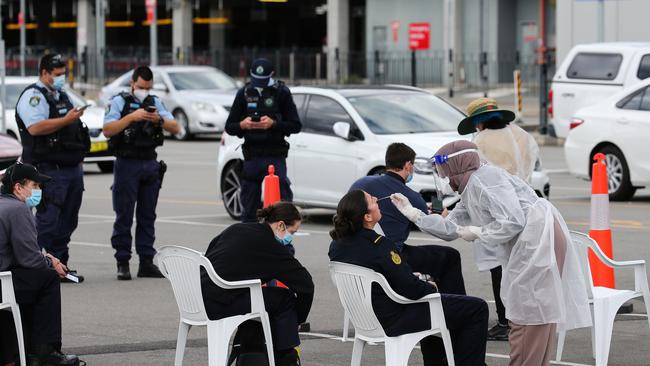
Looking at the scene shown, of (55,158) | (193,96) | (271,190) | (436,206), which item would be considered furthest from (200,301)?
(193,96)

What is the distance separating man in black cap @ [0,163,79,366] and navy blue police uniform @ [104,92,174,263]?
3.76m

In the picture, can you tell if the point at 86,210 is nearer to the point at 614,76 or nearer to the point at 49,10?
the point at 614,76

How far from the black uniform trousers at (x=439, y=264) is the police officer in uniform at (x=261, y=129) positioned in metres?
3.40

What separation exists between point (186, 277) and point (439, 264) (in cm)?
183

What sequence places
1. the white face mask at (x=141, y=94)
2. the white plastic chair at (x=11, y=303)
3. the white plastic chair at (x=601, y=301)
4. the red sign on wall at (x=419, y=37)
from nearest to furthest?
1. the white plastic chair at (x=11, y=303)
2. the white plastic chair at (x=601, y=301)
3. the white face mask at (x=141, y=94)
4. the red sign on wall at (x=419, y=37)

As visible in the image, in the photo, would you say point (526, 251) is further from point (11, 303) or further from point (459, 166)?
point (11, 303)

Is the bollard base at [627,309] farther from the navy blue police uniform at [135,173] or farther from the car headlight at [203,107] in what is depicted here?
the car headlight at [203,107]

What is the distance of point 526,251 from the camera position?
7594 mm

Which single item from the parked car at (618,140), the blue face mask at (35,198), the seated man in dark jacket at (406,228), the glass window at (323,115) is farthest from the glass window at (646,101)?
Answer: the blue face mask at (35,198)

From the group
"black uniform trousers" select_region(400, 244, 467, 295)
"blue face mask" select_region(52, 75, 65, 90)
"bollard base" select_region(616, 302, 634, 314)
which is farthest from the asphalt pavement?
"blue face mask" select_region(52, 75, 65, 90)

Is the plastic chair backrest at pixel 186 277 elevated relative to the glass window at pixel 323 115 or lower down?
lower down

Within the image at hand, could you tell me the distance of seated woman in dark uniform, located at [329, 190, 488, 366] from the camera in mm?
7672

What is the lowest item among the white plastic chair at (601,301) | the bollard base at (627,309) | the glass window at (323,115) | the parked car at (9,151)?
the bollard base at (627,309)

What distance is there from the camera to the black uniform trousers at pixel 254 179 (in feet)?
41.5
